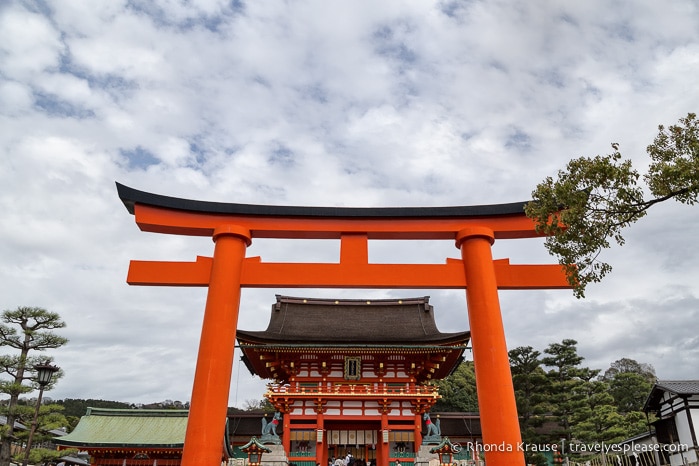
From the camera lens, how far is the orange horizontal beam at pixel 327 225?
29.4ft

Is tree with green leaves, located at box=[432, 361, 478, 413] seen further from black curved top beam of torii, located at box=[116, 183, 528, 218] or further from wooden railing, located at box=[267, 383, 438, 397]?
black curved top beam of torii, located at box=[116, 183, 528, 218]

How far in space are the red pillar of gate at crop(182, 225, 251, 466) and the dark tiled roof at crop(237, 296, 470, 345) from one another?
8307 millimetres

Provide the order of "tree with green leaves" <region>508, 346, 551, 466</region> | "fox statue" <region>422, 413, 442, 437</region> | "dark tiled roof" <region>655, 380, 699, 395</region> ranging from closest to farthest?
"dark tiled roof" <region>655, 380, 699, 395</region> < "fox statue" <region>422, 413, 442, 437</region> < "tree with green leaves" <region>508, 346, 551, 466</region>

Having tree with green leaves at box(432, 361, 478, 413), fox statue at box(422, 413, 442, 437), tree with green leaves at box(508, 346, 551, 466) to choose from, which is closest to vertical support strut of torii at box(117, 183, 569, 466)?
fox statue at box(422, 413, 442, 437)

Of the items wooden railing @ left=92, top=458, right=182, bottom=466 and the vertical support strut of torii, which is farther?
wooden railing @ left=92, top=458, right=182, bottom=466

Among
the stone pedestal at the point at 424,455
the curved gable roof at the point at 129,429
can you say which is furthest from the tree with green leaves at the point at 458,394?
the curved gable roof at the point at 129,429

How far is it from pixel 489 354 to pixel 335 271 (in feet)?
10.0

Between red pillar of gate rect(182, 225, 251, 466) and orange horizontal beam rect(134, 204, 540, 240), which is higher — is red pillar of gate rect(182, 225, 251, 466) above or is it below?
below

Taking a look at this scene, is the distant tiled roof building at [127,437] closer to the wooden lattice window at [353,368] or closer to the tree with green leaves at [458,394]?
the wooden lattice window at [353,368]

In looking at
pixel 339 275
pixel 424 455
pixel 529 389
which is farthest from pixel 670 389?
pixel 339 275

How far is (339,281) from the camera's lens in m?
8.55

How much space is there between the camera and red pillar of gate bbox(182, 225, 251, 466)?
725 cm

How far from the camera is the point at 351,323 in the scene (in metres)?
20.3

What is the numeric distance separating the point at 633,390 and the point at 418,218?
37.6m
